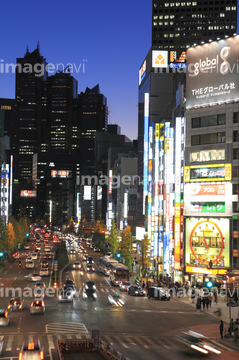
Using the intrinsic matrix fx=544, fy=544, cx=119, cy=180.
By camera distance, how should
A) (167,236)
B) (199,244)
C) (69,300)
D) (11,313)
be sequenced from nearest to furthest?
(11,313) < (69,300) < (199,244) < (167,236)

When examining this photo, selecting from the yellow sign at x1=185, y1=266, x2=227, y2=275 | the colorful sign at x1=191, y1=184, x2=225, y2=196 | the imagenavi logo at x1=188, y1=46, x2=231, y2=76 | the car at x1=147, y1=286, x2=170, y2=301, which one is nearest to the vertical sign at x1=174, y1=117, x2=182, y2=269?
the yellow sign at x1=185, y1=266, x2=227, y2=275

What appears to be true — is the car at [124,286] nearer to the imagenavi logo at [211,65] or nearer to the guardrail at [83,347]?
the imagenavi logo at [211,65]

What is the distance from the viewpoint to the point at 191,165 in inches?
2901

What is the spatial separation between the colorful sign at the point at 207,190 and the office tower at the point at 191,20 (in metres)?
122

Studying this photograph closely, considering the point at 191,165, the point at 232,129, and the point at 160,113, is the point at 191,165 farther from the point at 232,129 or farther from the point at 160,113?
the point at 160,113

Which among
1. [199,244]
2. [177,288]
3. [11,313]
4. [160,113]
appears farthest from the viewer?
[160,113]

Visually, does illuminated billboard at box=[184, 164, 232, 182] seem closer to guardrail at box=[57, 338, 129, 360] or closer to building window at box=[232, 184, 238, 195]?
building window at box=[232, 184, 238, 195]

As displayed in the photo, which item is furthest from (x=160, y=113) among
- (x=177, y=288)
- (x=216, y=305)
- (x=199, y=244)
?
(x=216, y=305)

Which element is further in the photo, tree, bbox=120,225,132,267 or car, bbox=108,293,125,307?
tree, bbox=120,225,132,267

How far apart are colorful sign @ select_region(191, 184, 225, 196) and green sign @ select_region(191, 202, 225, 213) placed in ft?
4.56

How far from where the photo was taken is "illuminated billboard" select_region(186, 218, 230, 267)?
70.4 m

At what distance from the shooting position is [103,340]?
3544 cm

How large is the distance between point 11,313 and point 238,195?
112 feet

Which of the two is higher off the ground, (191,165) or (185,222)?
(191,165)
